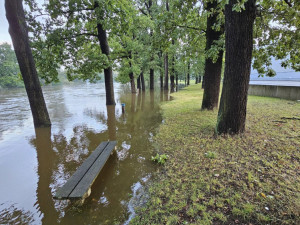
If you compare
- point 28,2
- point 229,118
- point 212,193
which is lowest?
point 212,193

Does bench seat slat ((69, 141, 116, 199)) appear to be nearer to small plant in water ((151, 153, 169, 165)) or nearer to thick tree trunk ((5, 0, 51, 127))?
small plant in water ((151, 153, 169, 165))

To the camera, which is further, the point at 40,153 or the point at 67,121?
the point at 67,121

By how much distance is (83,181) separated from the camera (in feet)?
8.96

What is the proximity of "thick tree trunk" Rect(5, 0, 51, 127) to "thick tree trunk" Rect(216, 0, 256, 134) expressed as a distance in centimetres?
710

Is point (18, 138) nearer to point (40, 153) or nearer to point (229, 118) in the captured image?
point (40, 153)

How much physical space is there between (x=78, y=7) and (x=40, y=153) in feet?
25.2

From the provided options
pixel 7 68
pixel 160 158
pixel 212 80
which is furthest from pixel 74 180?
pixel 7 68

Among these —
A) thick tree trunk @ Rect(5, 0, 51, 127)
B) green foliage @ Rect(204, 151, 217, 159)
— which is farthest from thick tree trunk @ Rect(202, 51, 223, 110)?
thick tree trunk @ Rect(5, 0, 51, 127)

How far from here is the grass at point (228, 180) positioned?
6.75 feet

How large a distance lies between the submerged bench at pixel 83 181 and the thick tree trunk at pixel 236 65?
10.9ft

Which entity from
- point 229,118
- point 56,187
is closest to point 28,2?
point 56,187

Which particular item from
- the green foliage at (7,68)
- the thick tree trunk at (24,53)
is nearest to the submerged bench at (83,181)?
the thick tree trunk at (24,53)

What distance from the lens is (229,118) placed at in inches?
161

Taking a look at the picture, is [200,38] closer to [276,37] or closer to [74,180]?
[276,37]
